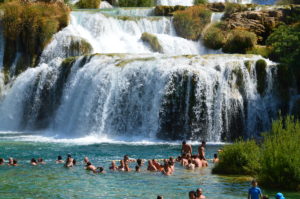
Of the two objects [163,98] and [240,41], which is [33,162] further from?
[240,41]

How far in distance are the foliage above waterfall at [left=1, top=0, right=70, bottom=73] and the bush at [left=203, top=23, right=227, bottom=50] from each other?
1175 cm

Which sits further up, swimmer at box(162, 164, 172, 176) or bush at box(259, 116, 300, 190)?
bush at box(259, 116, 300, 190)

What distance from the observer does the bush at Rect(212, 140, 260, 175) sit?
20766 millimetres

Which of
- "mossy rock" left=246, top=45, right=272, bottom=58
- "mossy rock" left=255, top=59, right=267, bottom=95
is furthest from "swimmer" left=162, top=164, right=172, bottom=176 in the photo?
"mossy rock" left=246, top=45, right=272, bottom=58

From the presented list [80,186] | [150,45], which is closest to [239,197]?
[80,186]

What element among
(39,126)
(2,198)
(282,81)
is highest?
(282,81)

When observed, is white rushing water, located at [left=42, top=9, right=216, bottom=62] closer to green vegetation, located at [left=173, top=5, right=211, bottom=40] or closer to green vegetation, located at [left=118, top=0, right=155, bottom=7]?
green vegetation, located at [left=173, top=5, right=211, bottom=40]

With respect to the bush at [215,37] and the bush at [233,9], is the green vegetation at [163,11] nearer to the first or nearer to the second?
the bush at [233,9]

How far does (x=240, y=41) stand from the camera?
44.4 metres

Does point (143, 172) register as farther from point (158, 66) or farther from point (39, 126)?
point (39, 126)

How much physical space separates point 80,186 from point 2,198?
3073 millimetres

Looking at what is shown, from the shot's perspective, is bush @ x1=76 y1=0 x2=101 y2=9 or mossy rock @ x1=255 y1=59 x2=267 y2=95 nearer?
mossy rock @ x1=255 y1=59 x2=267 y2=95

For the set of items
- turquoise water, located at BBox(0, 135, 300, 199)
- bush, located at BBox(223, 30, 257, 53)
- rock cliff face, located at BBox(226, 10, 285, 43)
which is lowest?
turquoise water, located at BBox(0, 135, 300, 199)

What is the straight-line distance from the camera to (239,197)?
1769 cm
